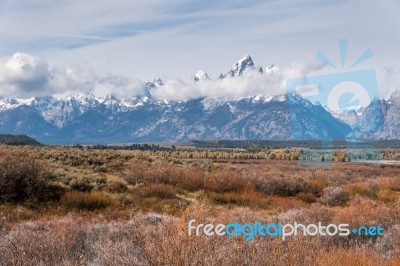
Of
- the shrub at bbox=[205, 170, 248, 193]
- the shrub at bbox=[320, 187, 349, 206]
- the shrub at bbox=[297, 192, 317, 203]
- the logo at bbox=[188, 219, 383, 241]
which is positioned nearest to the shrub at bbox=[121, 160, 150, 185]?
the shrub at bbox=[205, 170, 248, 193]

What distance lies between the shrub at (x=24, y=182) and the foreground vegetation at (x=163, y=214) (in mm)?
39

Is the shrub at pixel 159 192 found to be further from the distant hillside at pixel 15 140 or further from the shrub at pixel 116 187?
the distant hillside at pixel 15 140

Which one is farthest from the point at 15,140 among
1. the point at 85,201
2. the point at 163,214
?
the point at 163,214

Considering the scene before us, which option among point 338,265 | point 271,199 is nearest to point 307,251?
point 338,265

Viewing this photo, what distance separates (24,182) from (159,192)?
5.69 metres

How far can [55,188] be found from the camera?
54.7ft

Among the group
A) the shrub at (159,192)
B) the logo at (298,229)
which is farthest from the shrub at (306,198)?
the logo at (298,229)

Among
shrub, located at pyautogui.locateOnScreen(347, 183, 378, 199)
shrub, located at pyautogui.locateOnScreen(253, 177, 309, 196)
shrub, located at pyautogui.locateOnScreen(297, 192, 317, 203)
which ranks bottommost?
shrub, located at pyautogui.locateOnScreen(347, 183, 378, 199)

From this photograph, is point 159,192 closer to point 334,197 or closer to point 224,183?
point 224,183

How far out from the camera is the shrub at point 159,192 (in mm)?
18016

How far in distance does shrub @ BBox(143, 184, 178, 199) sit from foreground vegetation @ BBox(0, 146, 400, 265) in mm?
46

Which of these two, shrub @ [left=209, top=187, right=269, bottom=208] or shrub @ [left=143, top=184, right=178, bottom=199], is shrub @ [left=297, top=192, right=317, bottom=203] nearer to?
shrub @ [left=209, top=187, right=269, bottom=208]

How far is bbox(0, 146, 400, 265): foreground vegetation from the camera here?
19.7 feet

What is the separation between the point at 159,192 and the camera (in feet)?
59.6
